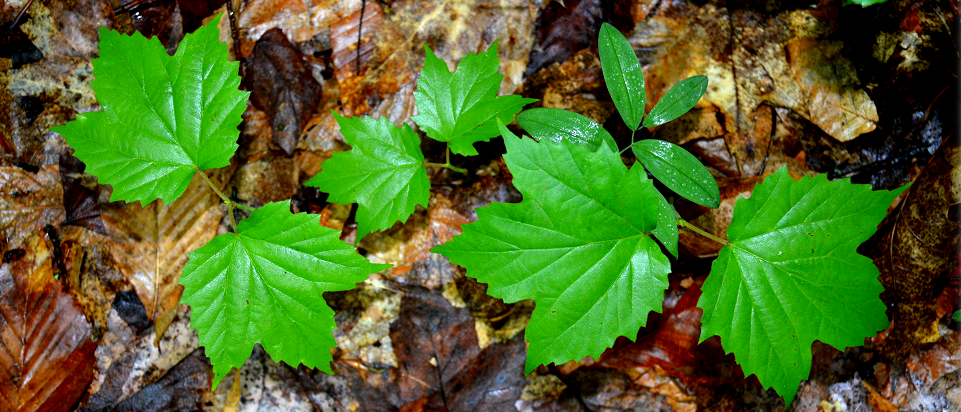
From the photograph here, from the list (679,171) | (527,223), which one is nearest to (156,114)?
(527,223)

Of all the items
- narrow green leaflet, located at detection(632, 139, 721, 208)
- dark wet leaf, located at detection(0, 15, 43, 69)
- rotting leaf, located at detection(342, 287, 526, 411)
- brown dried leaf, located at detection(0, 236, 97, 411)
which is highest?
dark wet leaf, located at detection(0, 15, 43, 69)

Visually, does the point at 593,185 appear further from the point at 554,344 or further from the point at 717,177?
the point at 717,177

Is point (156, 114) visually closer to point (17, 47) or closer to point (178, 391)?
point (17, 47)

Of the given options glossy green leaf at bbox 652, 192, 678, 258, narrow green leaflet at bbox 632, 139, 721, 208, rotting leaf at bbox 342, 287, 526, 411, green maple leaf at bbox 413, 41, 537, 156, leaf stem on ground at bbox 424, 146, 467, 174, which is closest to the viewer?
glossy green leaf at bbox 652, 192, 678, 258

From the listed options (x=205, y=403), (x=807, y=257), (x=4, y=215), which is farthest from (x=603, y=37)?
(x=4, y=215)

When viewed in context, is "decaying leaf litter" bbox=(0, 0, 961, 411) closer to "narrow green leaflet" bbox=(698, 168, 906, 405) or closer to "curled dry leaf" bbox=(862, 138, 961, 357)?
"curled dry leaf" bbox=(862, 138, 961, 357)

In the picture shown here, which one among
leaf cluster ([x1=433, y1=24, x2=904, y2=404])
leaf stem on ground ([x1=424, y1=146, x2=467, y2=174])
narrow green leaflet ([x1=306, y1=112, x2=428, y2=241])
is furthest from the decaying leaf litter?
leaf cluster ([x1=433, y1=24, x2=904, y2=404])
